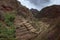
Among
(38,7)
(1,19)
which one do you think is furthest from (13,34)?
(38,7)

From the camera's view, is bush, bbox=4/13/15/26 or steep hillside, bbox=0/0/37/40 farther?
bush, bbox=4/13/15/26

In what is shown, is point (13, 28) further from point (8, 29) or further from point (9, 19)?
point (9, 19)

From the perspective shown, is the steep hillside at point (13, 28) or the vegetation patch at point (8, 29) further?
the steep hillside at point (13, 28)

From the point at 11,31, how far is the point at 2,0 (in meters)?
5.11

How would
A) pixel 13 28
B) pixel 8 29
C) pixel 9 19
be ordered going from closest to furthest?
pixel 8 29 < pixel 13 28 < pixel 9 19

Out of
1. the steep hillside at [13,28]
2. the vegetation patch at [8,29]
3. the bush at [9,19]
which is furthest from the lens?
the bush at [9,19]

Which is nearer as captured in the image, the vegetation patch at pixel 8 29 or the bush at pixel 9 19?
the vegetation patch at pixel 8 29

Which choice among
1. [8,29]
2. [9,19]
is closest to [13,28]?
[8,29]

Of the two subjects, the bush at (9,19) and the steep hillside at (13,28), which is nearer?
the steep hillside at (13,28)

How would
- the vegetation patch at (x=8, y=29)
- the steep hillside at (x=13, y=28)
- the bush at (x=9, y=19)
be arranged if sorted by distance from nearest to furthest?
the vegetation patch at (x=8, y=29) < the steep hillside at (x=13, y=28) < the bush at (x=9, y=19)

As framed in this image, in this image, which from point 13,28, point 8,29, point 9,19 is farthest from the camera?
point 9,19

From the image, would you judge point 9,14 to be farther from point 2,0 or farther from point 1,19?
point 2,0

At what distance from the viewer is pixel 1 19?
11.1 metres

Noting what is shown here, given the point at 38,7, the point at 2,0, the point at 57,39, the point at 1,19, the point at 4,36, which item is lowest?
the point at 57,39
